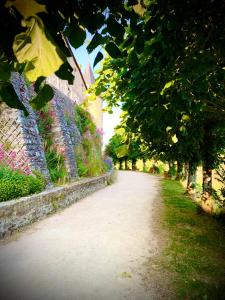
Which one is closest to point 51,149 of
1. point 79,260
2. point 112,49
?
point 79,260

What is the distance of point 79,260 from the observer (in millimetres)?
4492

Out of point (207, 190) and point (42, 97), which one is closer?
point (42, 97)

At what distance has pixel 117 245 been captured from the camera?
17.6ft

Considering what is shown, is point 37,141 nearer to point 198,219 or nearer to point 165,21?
point 198,219

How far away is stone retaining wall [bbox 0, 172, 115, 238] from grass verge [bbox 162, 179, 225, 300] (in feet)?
10.7

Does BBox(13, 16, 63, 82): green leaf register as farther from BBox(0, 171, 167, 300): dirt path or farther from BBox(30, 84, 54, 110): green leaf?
BBox(0, 171, 167, 300): dirt path

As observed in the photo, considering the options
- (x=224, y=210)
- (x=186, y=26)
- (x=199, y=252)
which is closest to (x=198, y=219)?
(x=224, y=210)

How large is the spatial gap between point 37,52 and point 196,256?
5.05 metres

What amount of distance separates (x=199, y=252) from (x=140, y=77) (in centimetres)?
371

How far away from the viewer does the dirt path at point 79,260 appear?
3.50m

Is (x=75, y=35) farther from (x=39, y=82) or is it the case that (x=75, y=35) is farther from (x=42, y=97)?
(x=42, y=97)

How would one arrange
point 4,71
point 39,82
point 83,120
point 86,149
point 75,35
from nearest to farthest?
point 4,71 < point 39,82 < point 75,35 < point 86,149 < point 83,120

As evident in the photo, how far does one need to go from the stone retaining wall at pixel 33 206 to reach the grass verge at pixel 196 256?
3.25 metres

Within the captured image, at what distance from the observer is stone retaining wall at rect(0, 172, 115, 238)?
18.0 feet
